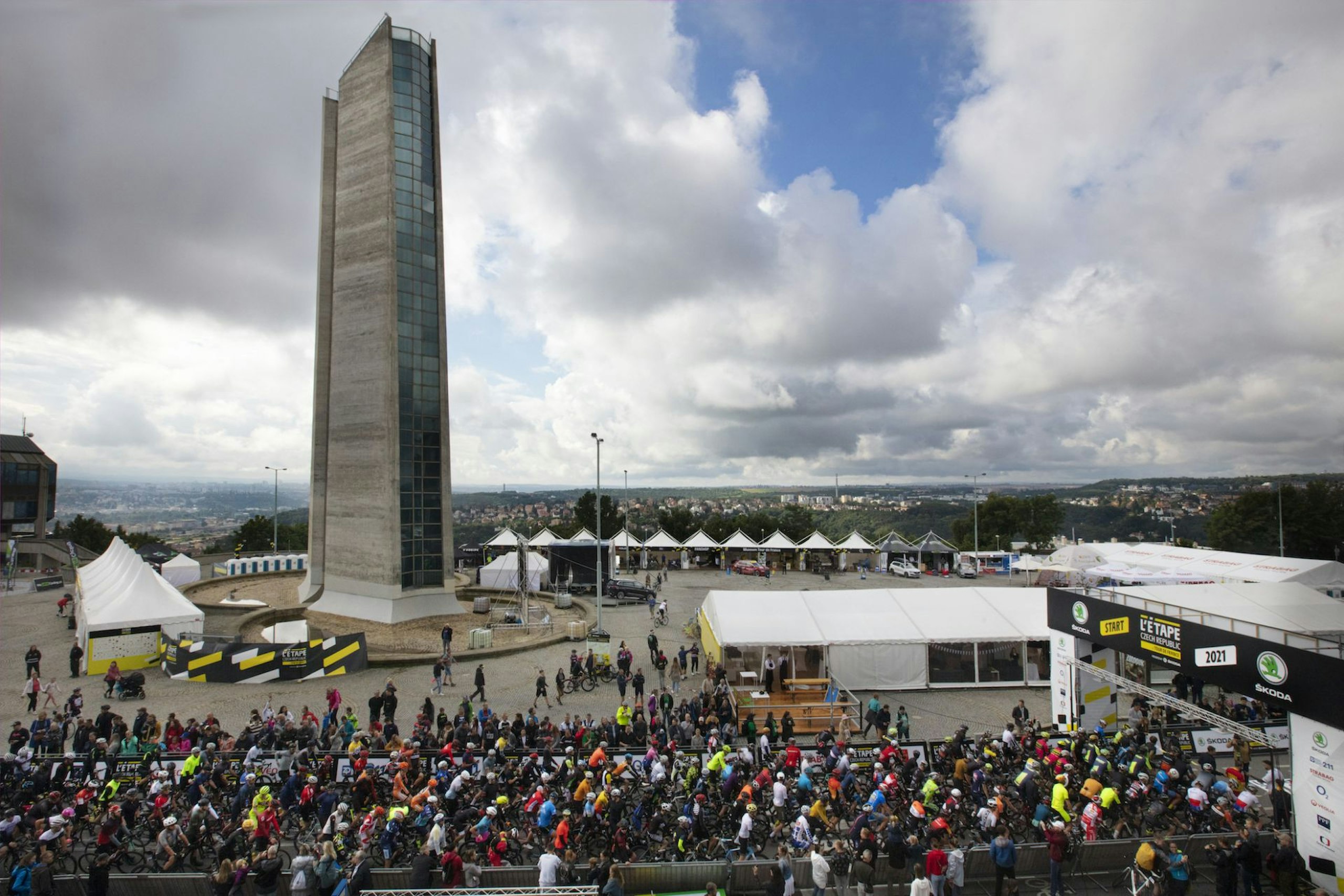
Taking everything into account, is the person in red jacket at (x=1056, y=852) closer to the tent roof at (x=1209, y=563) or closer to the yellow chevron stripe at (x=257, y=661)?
the yellow chevron stripe at (x=257, y=661)

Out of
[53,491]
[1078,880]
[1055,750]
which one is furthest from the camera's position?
[53,491]

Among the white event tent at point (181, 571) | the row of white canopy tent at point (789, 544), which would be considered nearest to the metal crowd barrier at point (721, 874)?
the white event tent at point (181, 571)

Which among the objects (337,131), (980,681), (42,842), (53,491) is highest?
(337,131)

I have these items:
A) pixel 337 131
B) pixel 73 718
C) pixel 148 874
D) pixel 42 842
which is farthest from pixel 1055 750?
pixel 337 131

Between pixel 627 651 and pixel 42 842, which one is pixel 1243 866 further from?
pixel 42 842

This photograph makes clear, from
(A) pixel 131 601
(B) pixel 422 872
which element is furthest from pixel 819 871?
(A) pixel 131 601

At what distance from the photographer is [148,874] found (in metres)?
9.93

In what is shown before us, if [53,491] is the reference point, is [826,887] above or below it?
below

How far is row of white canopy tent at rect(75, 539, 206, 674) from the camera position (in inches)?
845

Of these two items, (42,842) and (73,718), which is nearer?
(42,842)

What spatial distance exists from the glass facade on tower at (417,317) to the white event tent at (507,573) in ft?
19.5

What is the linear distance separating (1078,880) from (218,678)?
2414 centimetres

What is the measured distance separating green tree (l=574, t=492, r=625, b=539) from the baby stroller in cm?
4232

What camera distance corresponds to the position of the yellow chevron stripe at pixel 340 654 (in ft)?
71.9
